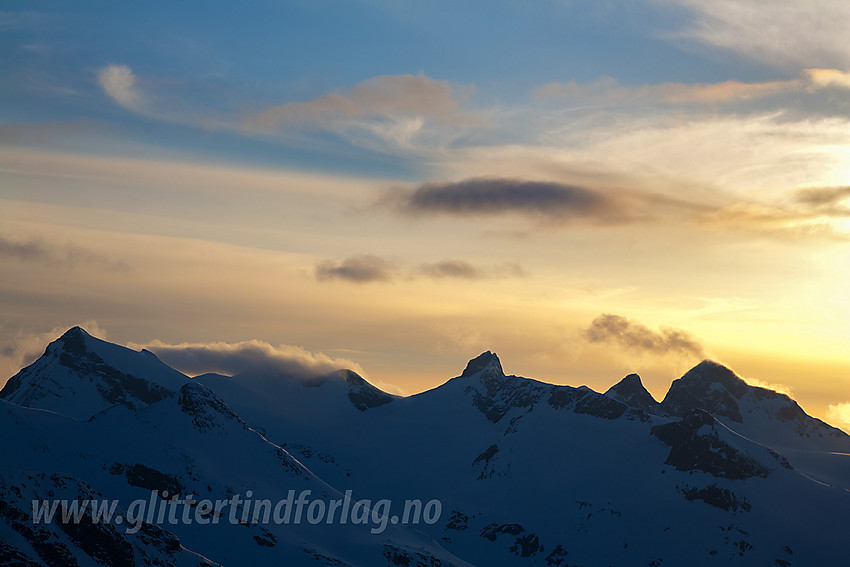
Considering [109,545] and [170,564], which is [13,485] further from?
[170,564]

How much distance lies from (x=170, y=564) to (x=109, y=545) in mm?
15224

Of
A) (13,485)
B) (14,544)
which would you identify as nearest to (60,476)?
(13,485)

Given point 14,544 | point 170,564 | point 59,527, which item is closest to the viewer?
point 14,544

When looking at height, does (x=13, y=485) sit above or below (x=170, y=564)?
above

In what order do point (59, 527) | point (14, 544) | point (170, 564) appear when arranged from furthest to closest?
1. point (170, 564)
2. point (59, 527)
3. point (14, 544)

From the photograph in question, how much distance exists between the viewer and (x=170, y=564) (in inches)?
7835

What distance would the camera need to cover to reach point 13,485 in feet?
610

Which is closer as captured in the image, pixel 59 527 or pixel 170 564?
pixel 59 527

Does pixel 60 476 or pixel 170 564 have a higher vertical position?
pixel 60 476

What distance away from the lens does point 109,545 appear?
191 m

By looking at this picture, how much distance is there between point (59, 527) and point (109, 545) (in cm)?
1153

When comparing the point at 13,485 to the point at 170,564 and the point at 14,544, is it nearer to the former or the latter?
the point at 14,544

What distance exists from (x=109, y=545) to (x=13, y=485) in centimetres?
2373

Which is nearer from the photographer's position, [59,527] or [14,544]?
[14,544]
